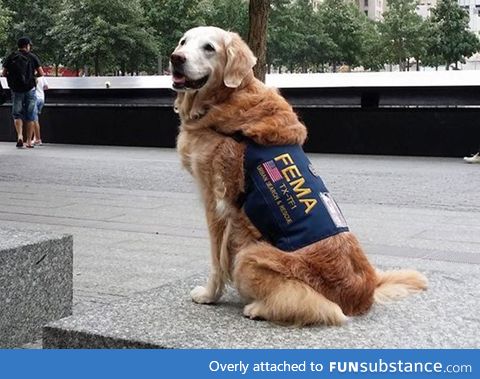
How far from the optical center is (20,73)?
16766 mm

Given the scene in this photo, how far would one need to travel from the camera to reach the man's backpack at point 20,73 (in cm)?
1670

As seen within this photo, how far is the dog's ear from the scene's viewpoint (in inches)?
141

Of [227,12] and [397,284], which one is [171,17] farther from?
[397,284]

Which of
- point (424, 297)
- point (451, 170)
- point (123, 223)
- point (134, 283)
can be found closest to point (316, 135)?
point (451, 170)

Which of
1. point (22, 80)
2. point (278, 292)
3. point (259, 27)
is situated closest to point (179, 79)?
point (278, 292)

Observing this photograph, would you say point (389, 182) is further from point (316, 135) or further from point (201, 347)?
point (201, 347)

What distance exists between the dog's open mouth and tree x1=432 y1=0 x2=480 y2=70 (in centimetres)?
5636

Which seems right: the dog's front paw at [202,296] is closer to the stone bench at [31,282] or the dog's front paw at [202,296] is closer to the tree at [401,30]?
the stone bench at [31,282]

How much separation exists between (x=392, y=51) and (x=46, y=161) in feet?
178

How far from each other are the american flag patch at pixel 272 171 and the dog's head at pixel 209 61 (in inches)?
15.4

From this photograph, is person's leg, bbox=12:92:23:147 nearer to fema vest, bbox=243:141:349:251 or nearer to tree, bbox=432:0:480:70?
fema vest, bbox=243:141:349:251

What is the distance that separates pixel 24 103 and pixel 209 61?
1412 centimetres

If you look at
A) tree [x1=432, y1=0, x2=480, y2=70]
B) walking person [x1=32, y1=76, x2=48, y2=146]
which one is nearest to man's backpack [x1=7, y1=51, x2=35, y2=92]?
walking person [x1=32, y1=76, x2=48, y2=146]

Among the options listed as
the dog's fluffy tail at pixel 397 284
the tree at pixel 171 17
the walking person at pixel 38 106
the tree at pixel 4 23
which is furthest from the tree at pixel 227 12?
the dog's fluffy tail at pixel 397 284
